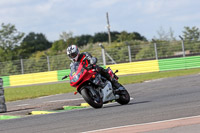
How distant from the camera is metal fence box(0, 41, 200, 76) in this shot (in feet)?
89.8

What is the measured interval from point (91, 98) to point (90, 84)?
0.37 meters

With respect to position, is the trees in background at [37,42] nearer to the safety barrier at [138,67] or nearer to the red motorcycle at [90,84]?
the safety barrier at [138,67]

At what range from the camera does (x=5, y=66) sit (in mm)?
32594

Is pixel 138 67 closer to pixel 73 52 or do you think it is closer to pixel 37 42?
pixel 73 52

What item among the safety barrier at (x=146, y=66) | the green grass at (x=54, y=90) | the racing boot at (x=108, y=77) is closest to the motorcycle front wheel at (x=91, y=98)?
the racing boot at (x=108, y=77)

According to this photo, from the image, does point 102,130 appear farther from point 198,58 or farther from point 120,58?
point 120,58

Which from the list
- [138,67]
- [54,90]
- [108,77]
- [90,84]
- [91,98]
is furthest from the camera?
[138,67]

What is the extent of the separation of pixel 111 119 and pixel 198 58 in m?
19.1

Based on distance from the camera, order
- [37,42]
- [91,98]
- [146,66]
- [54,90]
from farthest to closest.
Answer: [37,42] → [146,66] → [54,90] → [91,98]

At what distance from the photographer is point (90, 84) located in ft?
30.8

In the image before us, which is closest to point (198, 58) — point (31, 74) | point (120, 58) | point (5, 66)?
point (120, 58)

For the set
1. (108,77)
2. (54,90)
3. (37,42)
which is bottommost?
(54,90)

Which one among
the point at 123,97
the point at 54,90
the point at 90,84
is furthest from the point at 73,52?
the point at 54,90

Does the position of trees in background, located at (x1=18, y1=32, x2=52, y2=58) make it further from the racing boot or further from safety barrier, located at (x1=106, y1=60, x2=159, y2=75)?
the racing boot
